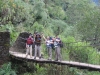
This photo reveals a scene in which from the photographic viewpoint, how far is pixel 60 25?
38094 mm

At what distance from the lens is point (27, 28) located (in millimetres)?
24844

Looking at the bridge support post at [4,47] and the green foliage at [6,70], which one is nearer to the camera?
the green foliage at [6,70]

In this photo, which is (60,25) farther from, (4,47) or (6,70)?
(6,70)

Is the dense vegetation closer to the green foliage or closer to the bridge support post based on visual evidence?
the green foliage

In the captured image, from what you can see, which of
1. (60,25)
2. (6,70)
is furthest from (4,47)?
(60,25)

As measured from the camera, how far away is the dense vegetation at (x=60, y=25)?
1896 cm

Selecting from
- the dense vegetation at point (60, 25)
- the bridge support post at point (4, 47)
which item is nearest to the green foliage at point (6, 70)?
the dense vegetation at point (60, 25)

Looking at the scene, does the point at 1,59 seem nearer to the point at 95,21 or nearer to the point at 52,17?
the point at 95,21

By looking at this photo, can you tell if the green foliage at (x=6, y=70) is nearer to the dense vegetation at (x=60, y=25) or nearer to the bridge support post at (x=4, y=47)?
the dense vegetation at (x=60, y=25)

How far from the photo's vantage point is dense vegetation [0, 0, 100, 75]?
19.0m

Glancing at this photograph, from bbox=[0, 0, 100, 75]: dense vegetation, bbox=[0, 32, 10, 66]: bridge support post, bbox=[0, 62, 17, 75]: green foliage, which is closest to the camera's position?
bbox=[0, 62, 17, 75]: green foliage

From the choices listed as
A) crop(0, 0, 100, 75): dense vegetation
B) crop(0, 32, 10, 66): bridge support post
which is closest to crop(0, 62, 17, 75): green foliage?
crop(0, 0, 100, 75): dense vegetation

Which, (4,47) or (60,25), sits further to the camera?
(60,25)

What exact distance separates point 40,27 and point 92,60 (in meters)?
7.55
